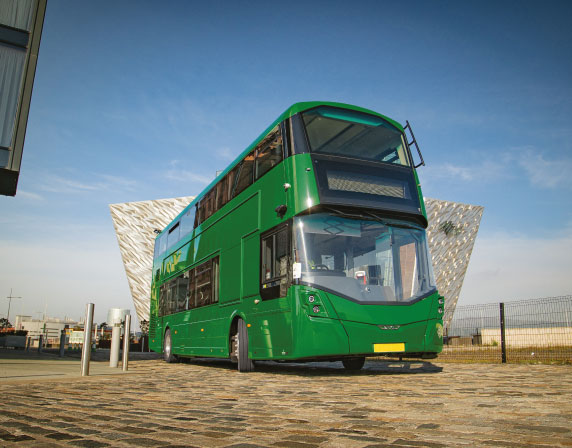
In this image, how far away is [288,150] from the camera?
26.2 feet

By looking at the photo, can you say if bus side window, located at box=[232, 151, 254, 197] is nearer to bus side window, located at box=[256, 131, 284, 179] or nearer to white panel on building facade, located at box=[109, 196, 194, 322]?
bus side window, located at box=[256, 131, 284, 179]

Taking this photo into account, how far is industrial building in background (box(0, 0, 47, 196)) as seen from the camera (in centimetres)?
907

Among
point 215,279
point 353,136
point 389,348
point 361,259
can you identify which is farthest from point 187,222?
point 389,348

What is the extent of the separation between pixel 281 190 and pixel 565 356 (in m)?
8.42

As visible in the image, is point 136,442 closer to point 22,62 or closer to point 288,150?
point 288,150

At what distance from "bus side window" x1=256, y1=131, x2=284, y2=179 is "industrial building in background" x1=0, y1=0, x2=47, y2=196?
4225 mm

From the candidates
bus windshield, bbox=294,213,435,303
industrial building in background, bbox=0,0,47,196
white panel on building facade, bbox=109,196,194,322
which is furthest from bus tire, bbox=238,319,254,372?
white panel on building facade, bbox=109,196,194,322

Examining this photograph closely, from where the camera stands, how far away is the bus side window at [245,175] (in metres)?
9.49

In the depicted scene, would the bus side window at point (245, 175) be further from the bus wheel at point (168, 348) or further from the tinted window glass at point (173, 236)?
the bus wheel at point (168, 348)

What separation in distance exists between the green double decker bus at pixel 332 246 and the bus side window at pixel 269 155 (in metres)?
0.02

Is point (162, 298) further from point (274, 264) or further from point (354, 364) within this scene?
point (274, 264)

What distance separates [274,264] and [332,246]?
42.9 inches

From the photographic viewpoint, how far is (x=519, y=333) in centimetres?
1229

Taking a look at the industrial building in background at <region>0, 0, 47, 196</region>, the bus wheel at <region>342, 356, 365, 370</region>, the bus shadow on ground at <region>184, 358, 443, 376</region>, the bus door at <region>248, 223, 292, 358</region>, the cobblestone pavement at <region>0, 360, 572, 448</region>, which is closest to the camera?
the cobblestone pavement at <region>0, 360, 572, 448</region>
